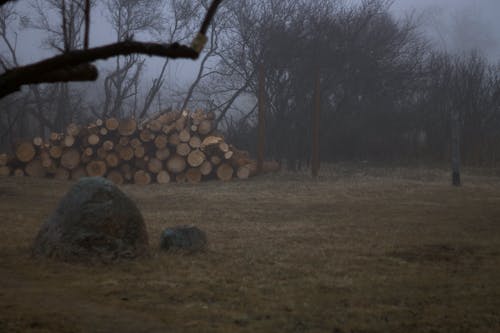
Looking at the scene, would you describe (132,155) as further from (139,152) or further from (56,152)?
(56,152)

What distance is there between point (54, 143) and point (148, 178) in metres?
2.99

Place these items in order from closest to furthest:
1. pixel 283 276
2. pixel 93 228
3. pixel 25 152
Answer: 1. pixel 283 276
2. pixel 93 228
3. pixel 25 152

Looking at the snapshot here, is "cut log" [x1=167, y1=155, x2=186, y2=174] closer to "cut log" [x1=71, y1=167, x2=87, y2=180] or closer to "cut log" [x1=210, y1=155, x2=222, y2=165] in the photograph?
"cut log" [x1=210, y1=155, x2=222, y2=165]

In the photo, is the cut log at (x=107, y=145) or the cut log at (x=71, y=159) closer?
the cut log at (x=107, y=145)

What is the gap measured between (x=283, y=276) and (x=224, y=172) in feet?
32.3

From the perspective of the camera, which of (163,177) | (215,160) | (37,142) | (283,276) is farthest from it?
(37,142)

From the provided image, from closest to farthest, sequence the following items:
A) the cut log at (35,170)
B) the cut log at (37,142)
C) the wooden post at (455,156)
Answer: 1. the wooden post at (455,156)
2. the cut log at (35,170)
3. the cut log at (37,142)

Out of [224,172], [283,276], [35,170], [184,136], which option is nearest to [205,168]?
[224,172]

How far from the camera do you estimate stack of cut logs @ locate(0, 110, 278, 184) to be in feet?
47.6

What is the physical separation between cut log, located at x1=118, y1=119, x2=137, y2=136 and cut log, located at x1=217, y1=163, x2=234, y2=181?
245cm

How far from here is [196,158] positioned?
47.5 ft

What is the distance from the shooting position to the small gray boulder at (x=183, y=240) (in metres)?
5.78

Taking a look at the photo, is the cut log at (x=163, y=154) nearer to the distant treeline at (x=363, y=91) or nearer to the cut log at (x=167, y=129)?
the cut log at (x=167, y=129)

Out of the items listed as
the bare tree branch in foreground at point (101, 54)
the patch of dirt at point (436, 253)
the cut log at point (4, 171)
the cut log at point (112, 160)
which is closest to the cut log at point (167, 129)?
the cut log at point (112, 160)
